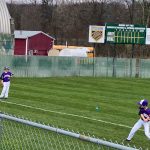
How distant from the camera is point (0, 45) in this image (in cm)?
3866

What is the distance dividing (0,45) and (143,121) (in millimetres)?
26445

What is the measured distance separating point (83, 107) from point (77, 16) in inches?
3030

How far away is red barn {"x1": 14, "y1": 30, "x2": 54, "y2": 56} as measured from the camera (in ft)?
219

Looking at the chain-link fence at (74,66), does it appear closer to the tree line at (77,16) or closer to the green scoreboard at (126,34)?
the green scoreboard at (126,34)

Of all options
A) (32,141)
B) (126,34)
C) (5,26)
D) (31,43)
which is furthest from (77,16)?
(32,141)

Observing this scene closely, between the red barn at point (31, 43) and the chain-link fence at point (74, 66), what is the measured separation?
20.6 metres

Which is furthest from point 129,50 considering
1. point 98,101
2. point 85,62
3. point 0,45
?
point 98,101

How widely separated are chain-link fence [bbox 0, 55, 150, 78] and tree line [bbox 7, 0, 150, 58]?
1242 inches

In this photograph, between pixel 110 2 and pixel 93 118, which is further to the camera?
pixel 110 2

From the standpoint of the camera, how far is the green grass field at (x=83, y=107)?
52.4 ft

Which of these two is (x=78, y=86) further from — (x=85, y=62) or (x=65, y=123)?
(x=65, y=123)

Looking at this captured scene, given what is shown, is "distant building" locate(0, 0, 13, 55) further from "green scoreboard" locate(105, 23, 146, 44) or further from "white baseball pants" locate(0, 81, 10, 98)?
"green scoreboard" locate(105, 23, 146, 44)

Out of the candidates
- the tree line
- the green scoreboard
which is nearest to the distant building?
the green scoreboard

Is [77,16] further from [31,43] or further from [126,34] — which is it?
[126,34]
